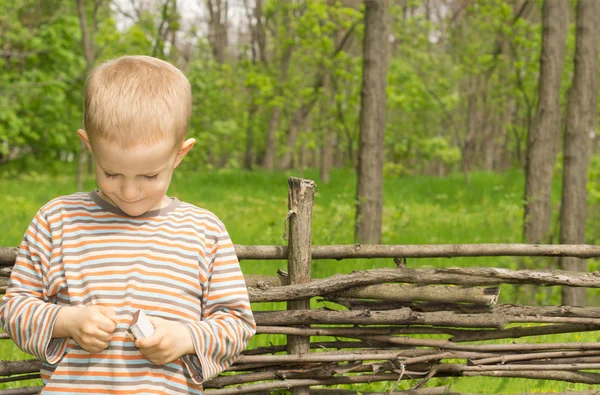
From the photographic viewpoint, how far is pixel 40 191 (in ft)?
38.4

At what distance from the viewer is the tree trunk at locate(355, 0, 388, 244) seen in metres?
5.86

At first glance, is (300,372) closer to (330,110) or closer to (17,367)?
(17,367)

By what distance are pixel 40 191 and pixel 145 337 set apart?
11.1m

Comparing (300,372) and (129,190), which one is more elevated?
(129,190)

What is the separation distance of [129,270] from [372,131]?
4710 millimetres

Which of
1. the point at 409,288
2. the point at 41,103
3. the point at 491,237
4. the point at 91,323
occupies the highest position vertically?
the point at 41,103

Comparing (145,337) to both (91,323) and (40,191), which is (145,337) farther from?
(40,191)

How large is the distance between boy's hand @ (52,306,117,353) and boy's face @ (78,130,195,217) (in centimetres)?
25

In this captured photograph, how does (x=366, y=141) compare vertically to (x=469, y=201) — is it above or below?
above

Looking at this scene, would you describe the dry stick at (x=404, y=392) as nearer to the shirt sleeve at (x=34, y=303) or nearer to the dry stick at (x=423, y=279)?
the dry stick at (x=423, y=279)

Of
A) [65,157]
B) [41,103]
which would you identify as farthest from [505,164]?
[41,103]

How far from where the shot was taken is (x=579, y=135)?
5539 millimetres

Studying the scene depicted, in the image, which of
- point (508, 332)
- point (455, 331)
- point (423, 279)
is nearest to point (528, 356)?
point (508, 332)

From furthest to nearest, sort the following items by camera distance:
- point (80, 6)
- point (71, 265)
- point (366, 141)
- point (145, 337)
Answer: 1. point (80, 6)
2. point (366, 141)
3. point (71, 265)
4. point (145, 337)
